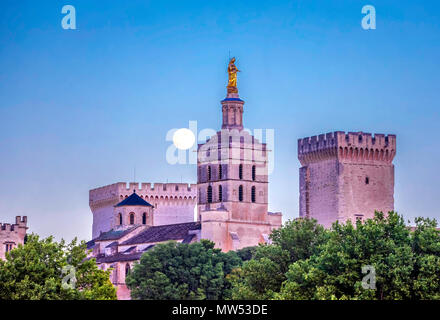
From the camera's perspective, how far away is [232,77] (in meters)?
113

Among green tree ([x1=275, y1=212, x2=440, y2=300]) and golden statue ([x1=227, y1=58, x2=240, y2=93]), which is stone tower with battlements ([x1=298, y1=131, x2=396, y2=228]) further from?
green tree ([x1=275, y1=212, x2=440, y2=300])

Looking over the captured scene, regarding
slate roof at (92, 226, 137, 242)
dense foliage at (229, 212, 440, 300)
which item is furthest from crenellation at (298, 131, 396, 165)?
dense foliage at (229, 212, 440, 300)

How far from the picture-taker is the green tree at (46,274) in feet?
171

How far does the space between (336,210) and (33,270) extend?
46398 millimetres

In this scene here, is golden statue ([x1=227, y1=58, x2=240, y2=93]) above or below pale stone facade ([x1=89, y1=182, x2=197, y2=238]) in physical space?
above

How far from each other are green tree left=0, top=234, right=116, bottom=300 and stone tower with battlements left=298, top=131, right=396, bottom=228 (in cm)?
4201

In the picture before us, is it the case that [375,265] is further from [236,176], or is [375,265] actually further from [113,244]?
[113,244]

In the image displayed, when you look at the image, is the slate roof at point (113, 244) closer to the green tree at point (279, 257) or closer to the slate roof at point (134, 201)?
the slate roof at point (134, 201)

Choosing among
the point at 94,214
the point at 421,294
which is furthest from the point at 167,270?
the point at 94,214

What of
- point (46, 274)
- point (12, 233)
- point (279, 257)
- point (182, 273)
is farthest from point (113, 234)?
point (46, 274)

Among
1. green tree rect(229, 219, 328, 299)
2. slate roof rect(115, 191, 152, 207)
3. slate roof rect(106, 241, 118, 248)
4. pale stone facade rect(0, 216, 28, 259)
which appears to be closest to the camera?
green tree rect(229, 219, 328, 299)

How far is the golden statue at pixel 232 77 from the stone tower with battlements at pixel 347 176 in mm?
14172

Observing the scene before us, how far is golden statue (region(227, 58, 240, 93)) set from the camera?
370ft
